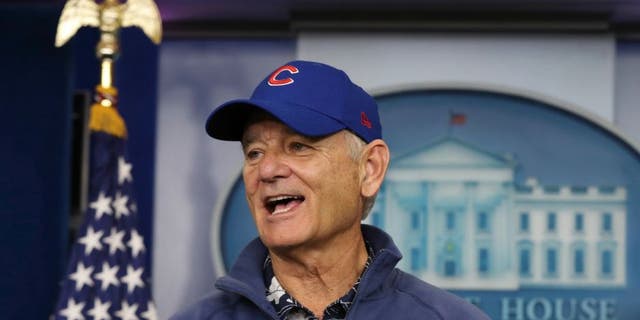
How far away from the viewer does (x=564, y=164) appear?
160 inches

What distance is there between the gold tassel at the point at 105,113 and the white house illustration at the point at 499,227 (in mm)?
914

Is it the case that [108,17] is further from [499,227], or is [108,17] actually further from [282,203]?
[282,203]

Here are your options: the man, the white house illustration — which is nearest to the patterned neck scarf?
the man

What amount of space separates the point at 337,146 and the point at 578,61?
2554 mm

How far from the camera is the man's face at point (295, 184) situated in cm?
167

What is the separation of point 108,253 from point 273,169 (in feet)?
7.44

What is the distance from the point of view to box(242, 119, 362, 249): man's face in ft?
5.49

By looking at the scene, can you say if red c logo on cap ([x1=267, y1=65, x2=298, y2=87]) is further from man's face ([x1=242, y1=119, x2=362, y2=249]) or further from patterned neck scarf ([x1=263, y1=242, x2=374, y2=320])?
patterned neck scarf ([x1=263, y1=242, x2=374, y2=320])

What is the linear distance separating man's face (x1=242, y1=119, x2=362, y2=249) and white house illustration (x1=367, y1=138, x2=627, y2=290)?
234cm

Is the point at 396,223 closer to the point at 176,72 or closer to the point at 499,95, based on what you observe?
the point at 499,95

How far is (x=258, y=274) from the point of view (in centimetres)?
172

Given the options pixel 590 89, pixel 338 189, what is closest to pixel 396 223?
pixel 590 89

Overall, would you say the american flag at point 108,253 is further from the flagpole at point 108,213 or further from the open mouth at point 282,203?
the open mouth at point 282,203

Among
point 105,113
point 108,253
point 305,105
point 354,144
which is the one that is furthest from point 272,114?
point 108,253
